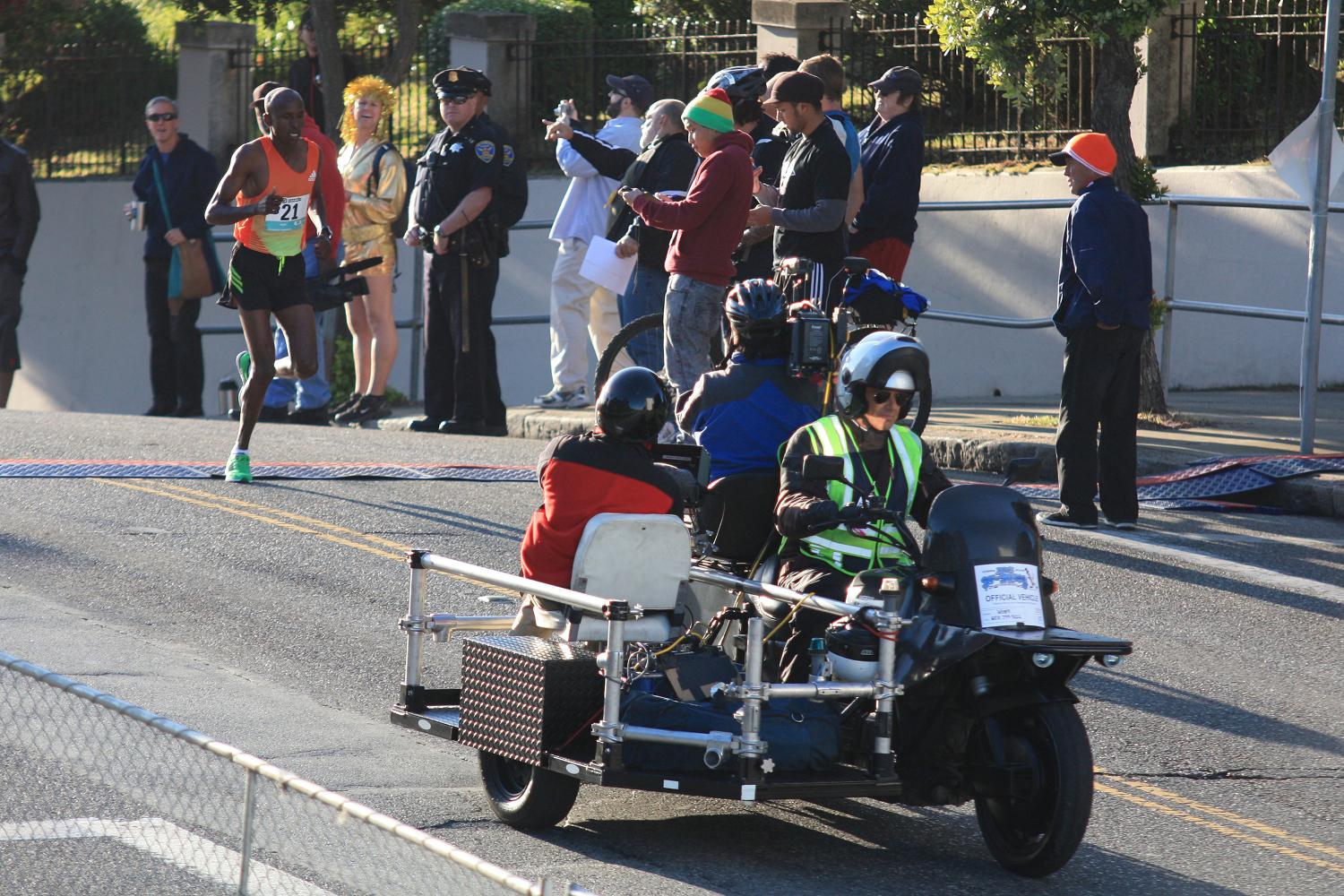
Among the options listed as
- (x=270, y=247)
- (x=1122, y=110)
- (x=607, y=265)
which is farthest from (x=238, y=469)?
(x=1122, y=110)

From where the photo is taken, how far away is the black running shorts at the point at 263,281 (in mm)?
11859

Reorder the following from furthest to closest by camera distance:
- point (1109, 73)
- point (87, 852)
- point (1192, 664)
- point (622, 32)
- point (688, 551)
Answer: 1. point (622, 32)
2. point (1109, 73)
3. point (1192, 664)
4. point (688, 551)
5. point (87, 852)

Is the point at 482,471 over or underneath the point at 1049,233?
underneath

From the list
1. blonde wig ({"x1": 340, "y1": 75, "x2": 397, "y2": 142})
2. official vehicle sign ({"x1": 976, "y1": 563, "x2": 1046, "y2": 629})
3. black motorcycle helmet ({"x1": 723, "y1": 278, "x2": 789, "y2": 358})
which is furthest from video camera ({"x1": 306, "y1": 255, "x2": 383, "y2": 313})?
official vehicle sign ({"x1": 976, "y1": 563, "x2": 1046, "y2": 629})

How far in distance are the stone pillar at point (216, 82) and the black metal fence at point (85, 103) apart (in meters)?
1.47

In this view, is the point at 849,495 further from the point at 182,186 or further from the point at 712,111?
the point at 182,186

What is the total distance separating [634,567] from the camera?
6191 millimetres

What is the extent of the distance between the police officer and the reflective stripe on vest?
25.7ft

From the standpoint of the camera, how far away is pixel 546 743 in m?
5.87

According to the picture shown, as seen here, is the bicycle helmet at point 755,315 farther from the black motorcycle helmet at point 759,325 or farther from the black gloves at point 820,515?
the black gloves at point 820,515

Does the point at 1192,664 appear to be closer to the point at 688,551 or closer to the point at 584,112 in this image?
the point at 688,551

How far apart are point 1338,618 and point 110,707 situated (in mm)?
6191

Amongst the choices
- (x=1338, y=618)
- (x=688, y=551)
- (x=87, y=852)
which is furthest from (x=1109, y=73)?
(x=87, y=852)

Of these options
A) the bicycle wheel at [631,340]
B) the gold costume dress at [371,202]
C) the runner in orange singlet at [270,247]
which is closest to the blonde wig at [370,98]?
the gold costume dress at [371,202]
